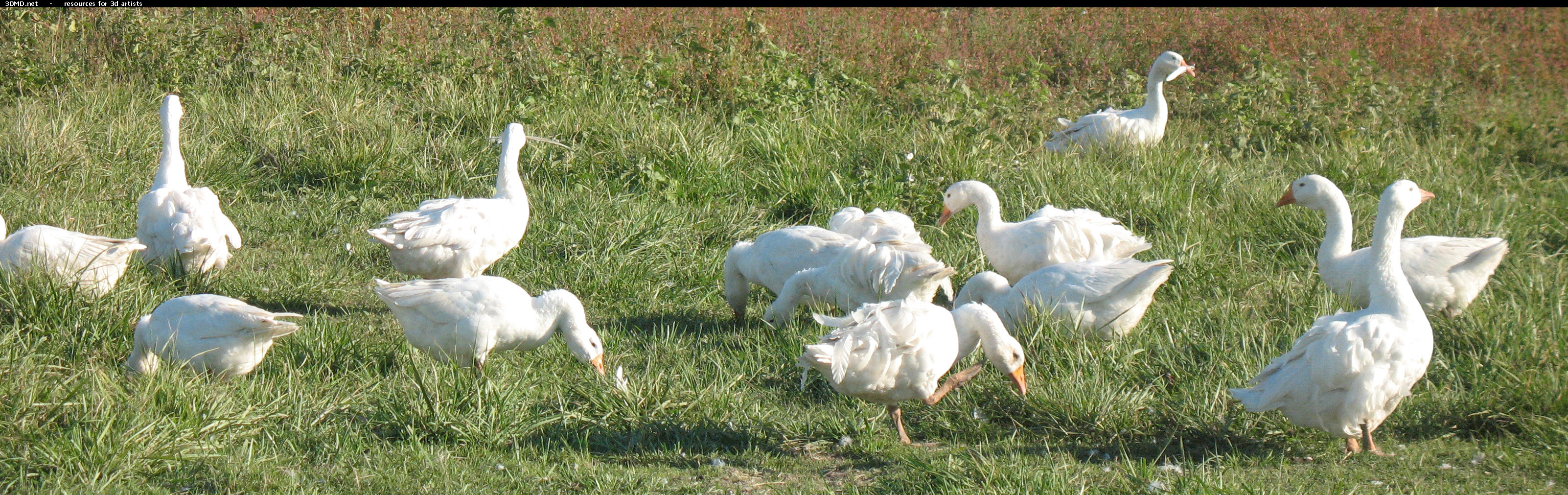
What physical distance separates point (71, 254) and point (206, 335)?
127 centimetres

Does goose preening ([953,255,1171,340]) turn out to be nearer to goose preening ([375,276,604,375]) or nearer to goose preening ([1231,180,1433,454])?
goose preening ([1231,180,1433,454])

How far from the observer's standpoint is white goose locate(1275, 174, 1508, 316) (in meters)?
5.40

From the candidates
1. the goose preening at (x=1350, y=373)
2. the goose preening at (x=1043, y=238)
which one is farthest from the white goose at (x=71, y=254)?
the goose preening at (x=1350, y=373)

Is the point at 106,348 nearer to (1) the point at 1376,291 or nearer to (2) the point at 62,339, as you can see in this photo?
(2) the point at 62,339

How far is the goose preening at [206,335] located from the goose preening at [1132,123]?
217 inches

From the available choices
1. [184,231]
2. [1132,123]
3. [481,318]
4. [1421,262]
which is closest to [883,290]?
[481,318]

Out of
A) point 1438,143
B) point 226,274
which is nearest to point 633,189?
point 226,274

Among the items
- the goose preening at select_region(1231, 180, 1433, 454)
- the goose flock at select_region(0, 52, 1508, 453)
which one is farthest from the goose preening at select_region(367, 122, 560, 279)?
the goose preening at select_region(1231, 180, 1433, 454)

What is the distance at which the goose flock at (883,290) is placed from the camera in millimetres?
4133

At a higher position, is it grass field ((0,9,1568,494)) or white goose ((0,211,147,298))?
white goose ((0,211,147,298))

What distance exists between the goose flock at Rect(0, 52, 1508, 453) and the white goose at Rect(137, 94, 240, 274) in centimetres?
1

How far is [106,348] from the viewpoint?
457 cm

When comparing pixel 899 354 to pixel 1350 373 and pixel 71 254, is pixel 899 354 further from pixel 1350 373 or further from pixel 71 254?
pixel 71 254

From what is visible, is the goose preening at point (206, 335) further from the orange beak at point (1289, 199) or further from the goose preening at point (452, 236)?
the orange beak at point (1289, 199)
